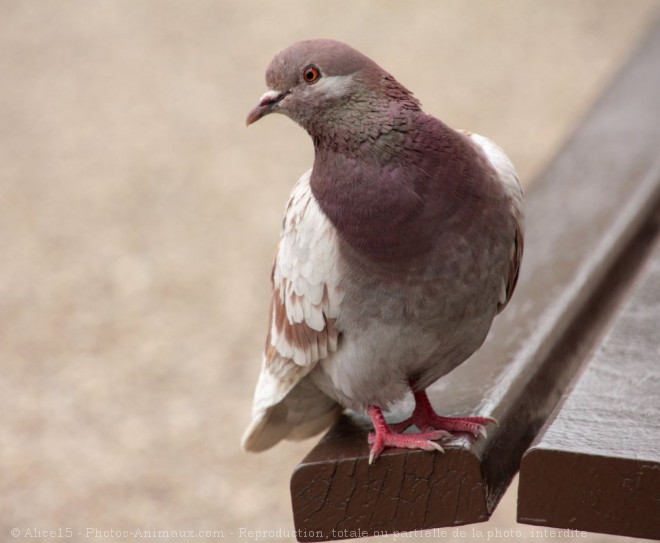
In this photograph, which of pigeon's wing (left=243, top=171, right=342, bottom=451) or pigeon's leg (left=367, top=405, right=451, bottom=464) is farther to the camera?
pigeon's wing (left=243, top=171, right=342, bottom=451)

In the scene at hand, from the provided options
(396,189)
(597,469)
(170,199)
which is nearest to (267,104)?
(396,189)

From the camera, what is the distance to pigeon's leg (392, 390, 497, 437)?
2.06 metres

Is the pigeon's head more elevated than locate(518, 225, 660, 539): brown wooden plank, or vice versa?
the pigeon's head

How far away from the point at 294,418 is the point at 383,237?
0.68 meters

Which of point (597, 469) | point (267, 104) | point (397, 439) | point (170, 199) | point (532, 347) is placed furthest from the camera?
point (170, 199)

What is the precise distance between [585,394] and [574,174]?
62.9 inches

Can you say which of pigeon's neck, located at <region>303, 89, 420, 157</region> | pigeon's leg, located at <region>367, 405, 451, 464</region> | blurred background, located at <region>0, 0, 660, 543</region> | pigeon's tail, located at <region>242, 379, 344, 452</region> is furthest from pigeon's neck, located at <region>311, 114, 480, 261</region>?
blurred background, located at <region>0, 0, 660, 543</region>

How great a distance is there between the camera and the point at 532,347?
7.95 ft

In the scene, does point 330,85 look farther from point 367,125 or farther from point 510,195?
point 510,195

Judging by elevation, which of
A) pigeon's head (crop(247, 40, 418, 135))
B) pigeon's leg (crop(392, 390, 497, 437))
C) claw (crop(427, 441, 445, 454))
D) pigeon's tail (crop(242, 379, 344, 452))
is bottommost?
pigeon's tail (crop(242, 379, 344, 452))

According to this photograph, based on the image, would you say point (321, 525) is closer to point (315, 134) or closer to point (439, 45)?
point (315, 134)

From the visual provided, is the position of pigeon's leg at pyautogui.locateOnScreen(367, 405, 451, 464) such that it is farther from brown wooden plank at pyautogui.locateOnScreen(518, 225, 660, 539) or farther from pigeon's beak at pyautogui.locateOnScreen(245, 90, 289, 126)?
pigeon's beak at pyautogui.locateOnScreen(245, 90, 289, 126)

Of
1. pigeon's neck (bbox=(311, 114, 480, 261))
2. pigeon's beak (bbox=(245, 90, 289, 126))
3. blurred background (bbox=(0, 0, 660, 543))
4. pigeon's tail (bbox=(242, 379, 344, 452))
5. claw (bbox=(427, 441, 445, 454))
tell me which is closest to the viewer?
claw (bbox=(427, 441, 445, 454))

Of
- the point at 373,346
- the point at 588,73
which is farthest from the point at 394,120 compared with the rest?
the point at 588,73
